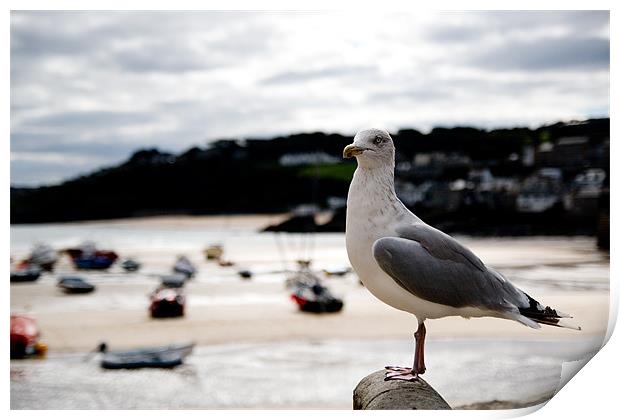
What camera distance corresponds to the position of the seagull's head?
2.21 m

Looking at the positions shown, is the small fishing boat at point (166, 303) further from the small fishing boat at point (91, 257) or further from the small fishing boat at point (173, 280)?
the small fishing boat at point (91, 257)

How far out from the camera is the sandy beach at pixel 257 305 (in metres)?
3.56

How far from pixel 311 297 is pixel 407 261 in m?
1.62

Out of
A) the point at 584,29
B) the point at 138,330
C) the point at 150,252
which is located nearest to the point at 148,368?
the point at 138,330

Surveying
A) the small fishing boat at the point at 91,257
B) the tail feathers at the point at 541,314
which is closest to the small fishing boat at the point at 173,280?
the small fishing boat at the point at 91,257

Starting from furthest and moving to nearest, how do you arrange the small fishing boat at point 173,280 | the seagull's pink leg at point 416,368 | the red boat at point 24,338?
the small fishing boat at point 173,280
the red boat at point 24,338
the seagull's pink leg at point 416,368

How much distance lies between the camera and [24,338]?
136 inches

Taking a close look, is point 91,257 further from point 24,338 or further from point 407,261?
point 407,261

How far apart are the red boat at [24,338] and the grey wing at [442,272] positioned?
1959 millimetres

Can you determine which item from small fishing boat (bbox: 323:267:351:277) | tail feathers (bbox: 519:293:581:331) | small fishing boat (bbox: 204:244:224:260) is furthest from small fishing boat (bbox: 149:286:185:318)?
tail feathers (bbox: 519:293:581:331)

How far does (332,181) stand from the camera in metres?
3.83

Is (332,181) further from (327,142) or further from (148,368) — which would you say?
(148,368)

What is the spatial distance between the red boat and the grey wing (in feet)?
6.43

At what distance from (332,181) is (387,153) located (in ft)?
5.19
